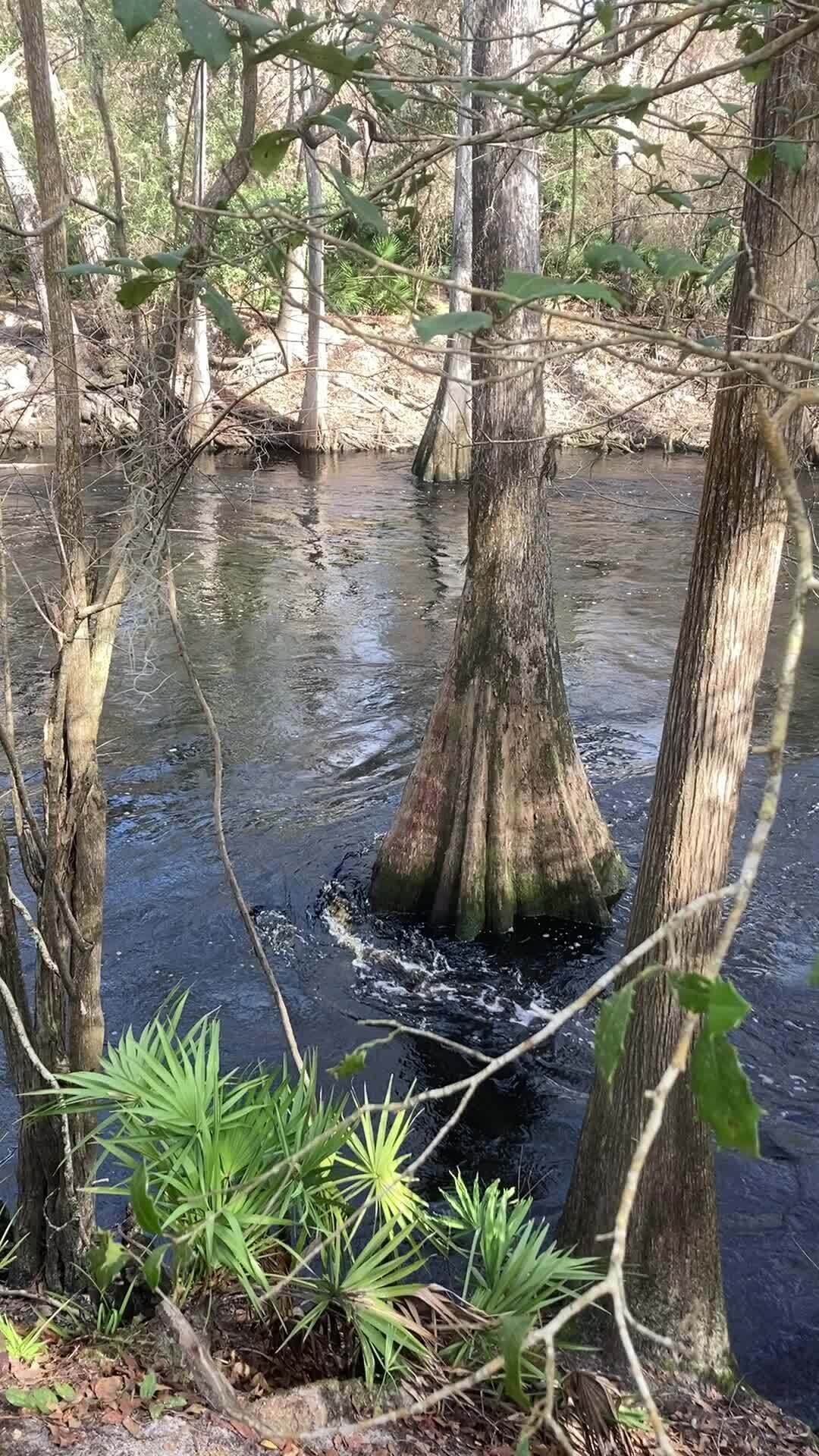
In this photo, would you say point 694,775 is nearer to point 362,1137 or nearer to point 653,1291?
point 653,1291

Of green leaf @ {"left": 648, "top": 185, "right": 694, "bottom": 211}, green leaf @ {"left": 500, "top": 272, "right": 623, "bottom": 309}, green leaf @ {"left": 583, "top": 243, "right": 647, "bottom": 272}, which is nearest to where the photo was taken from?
green leaf @ {"left": 500, "top": 272, "right": 623, "bottom": 309}

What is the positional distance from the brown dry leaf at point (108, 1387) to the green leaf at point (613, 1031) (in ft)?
8.58

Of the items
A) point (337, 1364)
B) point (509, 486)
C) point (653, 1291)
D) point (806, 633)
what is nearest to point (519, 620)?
point (509, 486)

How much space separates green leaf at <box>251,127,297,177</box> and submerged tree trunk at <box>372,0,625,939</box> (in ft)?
13.9

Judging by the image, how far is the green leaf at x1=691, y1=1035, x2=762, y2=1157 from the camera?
106 cm

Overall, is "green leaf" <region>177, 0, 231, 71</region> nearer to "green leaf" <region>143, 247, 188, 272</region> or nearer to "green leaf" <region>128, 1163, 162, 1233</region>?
"green leaf" <region>143, 247, 188, 272</region>

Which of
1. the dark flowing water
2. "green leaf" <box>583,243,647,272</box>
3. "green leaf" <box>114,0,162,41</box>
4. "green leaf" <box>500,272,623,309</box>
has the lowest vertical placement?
the dark flowing water

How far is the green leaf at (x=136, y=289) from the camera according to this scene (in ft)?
5.61

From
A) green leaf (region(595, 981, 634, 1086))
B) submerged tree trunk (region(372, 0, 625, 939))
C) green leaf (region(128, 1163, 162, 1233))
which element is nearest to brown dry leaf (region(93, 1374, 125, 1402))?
green leaf (region(128, 1163, 162, 1233))

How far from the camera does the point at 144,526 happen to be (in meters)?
3.77

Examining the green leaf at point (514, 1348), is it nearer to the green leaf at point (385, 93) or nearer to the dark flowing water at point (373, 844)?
the green leaf at point (385, 93)

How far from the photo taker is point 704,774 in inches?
140

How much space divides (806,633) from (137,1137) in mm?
10670

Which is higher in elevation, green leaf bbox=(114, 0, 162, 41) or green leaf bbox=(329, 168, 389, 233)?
green leaf bbox=(114, 0, 162, 41)
